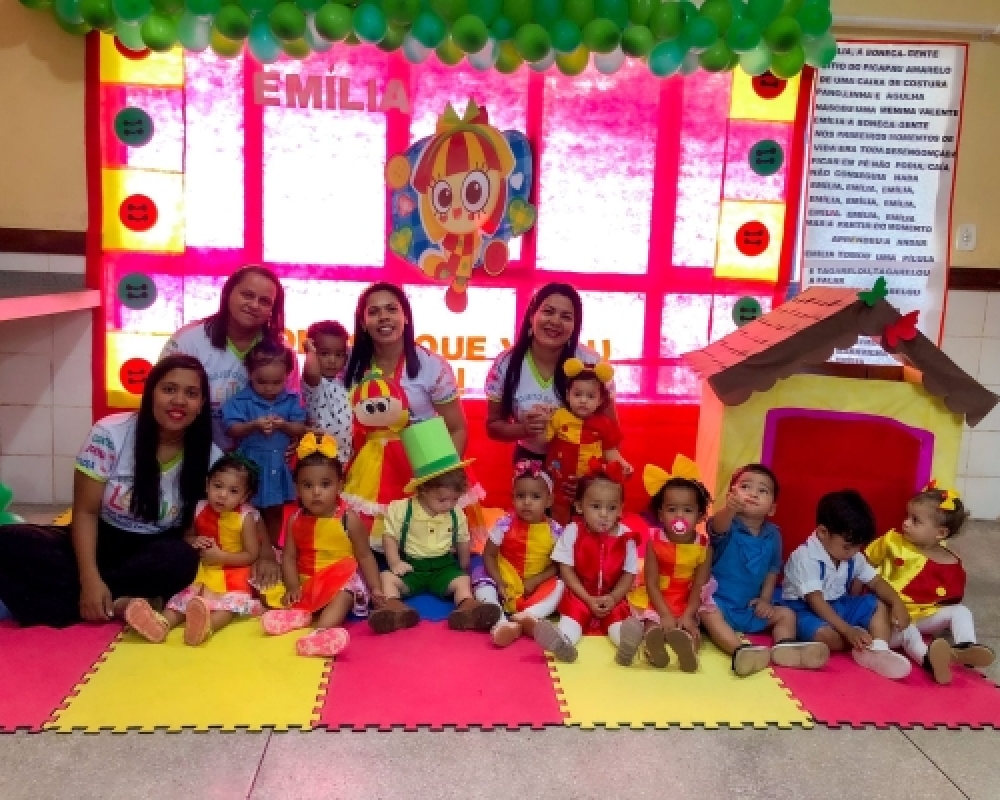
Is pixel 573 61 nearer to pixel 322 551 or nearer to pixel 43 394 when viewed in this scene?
pixel 322 551

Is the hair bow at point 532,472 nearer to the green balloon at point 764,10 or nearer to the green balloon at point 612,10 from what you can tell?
the green balloon at point 612,10

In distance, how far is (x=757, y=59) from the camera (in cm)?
405

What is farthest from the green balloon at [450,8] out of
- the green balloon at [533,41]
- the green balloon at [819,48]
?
the green balloon at [819,48]

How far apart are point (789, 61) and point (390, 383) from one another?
7.40 ft

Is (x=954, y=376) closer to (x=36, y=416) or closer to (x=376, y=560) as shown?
(x=376, y=560)

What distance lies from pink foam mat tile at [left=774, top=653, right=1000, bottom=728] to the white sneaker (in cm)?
2

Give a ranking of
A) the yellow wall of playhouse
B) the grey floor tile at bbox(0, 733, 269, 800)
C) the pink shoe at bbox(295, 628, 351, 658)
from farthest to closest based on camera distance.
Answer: the yellow wall of playhouse, the pink shoe at bbox(295, 628, 351, 658), the grey floor tile at bbox(0, 733, 269, 800)

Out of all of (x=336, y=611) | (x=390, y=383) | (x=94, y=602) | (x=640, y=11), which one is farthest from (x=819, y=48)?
(x=94, y=602)

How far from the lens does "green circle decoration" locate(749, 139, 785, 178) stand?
460 cm

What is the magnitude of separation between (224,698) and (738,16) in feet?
10.9

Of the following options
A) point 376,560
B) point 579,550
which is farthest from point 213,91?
point 579,550

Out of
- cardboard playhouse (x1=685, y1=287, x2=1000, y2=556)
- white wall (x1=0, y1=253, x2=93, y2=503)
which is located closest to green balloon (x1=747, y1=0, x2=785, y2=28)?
cardboard playhouse (x1=685, y1=287, x2=1000, y2=556)

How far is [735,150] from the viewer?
4609 mm

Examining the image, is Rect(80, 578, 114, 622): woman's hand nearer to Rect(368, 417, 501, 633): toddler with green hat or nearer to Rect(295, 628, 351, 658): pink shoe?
Rect(295, 628, 351, 658): pink shoe
